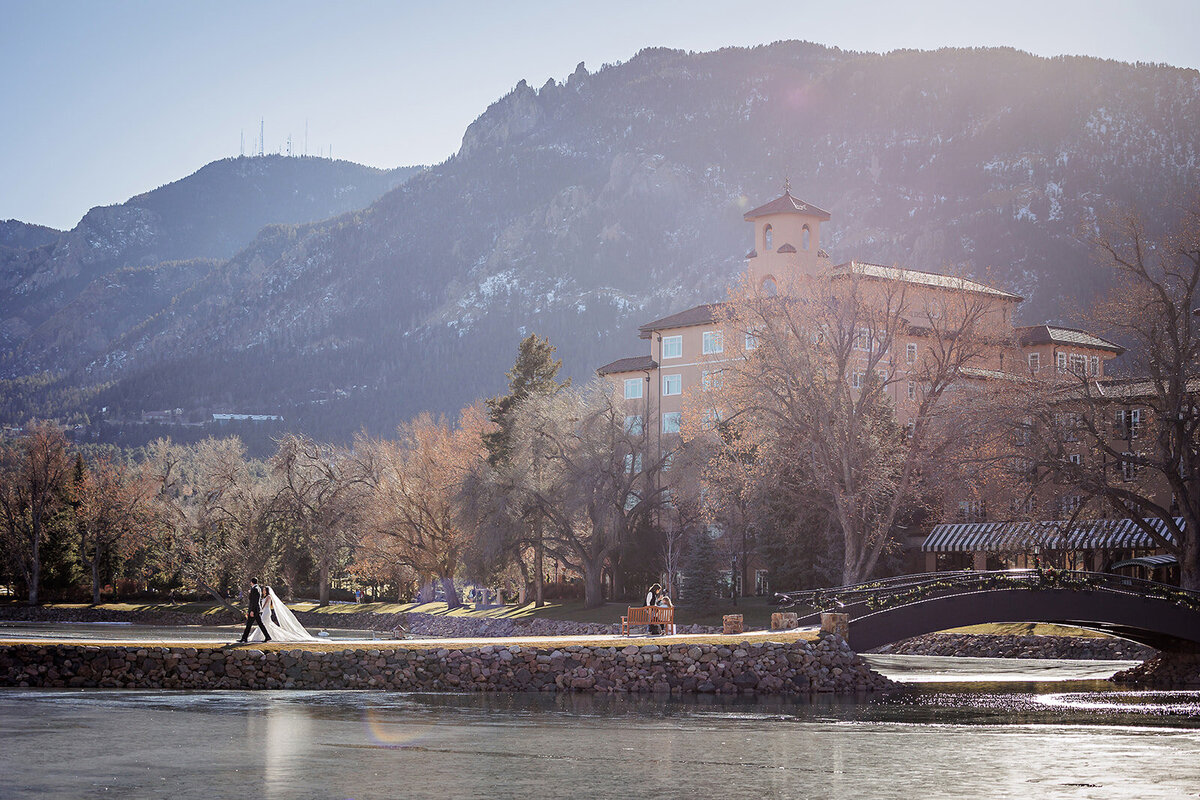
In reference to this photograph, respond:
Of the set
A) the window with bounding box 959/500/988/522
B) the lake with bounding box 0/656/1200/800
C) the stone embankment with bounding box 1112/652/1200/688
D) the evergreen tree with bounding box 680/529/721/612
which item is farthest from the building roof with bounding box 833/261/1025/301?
the lake with bounding box 0/656/1200/800

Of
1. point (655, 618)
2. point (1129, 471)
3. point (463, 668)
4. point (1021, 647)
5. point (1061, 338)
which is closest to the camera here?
point (463, 668)

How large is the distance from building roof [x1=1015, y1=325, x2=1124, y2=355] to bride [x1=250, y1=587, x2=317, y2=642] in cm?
7283

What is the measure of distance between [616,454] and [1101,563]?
31.3 m

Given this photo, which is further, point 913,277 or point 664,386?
point 664,386

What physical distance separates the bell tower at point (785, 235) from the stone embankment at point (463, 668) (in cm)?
6546

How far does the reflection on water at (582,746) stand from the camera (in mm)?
24000

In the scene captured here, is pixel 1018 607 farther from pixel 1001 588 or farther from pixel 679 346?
pixel 679 346

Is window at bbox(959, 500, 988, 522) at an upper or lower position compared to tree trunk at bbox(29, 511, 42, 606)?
upper

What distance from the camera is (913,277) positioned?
103 metres

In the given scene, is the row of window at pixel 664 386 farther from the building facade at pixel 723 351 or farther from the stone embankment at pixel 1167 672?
the stone embankment at pixel 1167 672

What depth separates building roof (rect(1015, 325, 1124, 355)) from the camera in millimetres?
110125

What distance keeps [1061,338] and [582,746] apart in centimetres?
9289

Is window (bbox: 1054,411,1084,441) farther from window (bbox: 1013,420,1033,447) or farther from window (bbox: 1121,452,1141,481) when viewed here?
window (bbox: 1121,452,1141,481)

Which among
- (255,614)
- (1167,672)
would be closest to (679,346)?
(1167,672)
